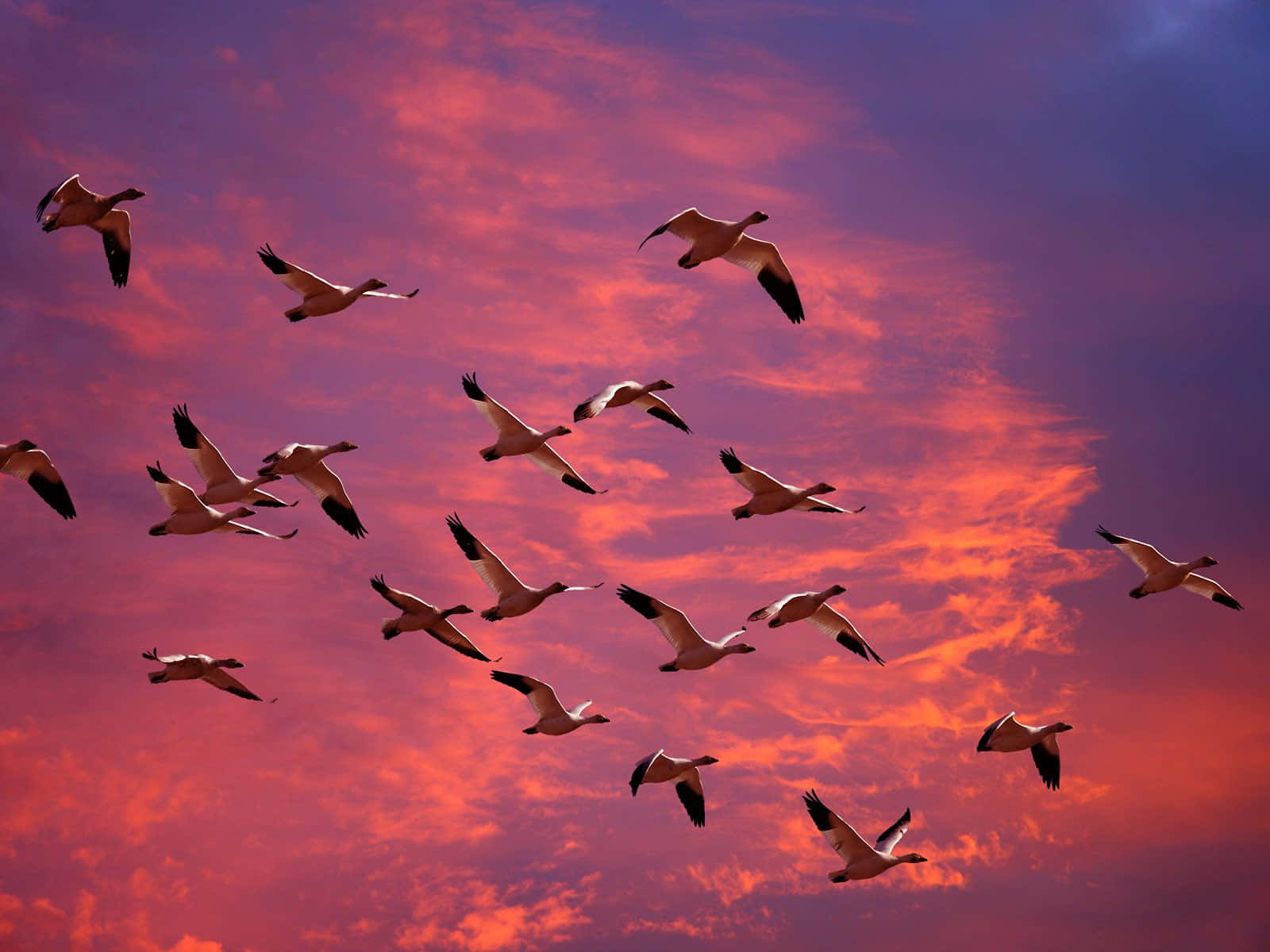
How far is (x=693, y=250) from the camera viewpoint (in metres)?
30.5

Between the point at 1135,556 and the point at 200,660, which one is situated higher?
the point at 1135,556

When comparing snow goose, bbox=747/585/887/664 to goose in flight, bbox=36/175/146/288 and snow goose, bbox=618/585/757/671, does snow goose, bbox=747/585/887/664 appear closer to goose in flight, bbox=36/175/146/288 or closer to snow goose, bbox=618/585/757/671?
snow goose, bbox=618/585/757/671

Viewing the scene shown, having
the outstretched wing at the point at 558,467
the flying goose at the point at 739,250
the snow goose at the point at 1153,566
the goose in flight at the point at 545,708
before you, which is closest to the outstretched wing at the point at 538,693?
the goose in flight at the point at 545,708

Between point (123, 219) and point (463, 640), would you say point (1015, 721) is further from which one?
point (123, 219)

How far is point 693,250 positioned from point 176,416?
40.6 ft

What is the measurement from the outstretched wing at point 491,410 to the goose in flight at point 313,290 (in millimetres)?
2601

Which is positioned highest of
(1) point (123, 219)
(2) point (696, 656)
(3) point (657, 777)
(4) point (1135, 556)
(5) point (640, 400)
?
(1) point (123, 219)

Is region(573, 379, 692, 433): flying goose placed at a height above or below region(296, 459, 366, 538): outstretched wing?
above

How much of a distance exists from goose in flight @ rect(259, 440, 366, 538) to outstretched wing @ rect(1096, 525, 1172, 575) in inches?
725

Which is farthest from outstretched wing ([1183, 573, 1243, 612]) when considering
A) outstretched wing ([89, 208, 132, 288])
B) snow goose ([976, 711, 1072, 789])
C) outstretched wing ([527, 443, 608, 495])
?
outstretched wing ([89, 208, 132, 288])

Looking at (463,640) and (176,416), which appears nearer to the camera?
(176,416)

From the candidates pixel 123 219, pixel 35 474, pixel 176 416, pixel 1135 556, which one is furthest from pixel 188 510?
pixel 1135 556

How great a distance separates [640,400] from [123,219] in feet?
42.6

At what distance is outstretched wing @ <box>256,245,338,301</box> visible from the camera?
30906mm
